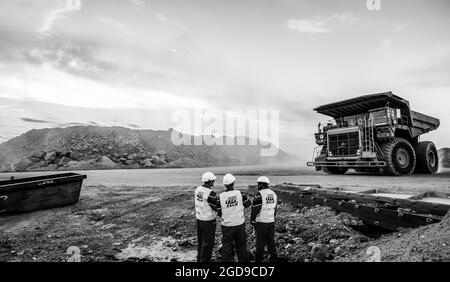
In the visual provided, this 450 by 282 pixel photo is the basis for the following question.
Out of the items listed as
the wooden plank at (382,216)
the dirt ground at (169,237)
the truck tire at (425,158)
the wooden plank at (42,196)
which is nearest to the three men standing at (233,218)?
the dirt ground at (169,237)

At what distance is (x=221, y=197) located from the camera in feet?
13.8

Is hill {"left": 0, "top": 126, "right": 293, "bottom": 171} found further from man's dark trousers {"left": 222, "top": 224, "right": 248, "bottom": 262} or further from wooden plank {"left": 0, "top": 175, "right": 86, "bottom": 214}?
man's dark trousers {"left": 222, "top": 224, "right": 248, "bottom": 262}

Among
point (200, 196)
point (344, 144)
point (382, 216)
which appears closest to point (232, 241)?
point (200, 196)

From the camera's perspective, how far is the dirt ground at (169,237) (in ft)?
12.4

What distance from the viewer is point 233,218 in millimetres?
4156

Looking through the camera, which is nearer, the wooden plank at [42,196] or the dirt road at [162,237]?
the dirt road at [162,237]

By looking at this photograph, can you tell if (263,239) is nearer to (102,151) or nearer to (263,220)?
(263,220)

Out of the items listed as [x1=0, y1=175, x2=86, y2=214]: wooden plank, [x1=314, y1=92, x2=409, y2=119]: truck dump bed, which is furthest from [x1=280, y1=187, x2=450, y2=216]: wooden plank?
[x1=314, y1=92, x2=409, y2=119]: truck dump bed

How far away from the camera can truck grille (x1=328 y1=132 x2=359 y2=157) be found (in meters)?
13.8

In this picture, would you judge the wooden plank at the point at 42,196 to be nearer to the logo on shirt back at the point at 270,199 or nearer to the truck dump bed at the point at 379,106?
the logo on shirt back at the point at 270,199

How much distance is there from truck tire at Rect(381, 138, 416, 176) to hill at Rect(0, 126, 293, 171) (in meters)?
36.9

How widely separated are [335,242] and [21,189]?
28.4 ft

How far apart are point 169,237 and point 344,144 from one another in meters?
11.3
